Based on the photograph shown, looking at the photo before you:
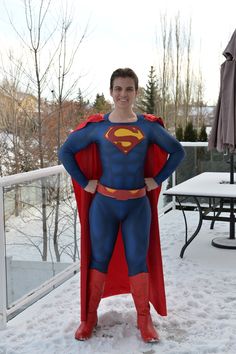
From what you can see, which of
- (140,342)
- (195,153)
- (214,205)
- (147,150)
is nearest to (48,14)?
(195,153)

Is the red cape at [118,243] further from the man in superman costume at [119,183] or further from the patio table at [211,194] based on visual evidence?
the patio table at [211,194]

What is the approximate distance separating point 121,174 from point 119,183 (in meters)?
0.05

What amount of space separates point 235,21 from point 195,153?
28.4 ft

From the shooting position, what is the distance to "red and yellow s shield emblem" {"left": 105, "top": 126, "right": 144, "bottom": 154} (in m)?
2.47

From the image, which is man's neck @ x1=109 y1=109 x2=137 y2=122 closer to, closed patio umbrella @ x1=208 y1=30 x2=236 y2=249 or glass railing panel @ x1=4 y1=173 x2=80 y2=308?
glass railing panel @ x1=4 y1=173 x2=80 y2=308

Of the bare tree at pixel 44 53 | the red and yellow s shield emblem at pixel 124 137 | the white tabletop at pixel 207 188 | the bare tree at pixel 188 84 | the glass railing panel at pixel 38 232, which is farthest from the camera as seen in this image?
the bare tree at pixel 188 84

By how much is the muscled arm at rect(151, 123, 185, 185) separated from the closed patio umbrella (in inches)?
70.3

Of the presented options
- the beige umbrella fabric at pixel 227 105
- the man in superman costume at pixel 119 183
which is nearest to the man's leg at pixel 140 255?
the man in superman costume at pixel 119 183

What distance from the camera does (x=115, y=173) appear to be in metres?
2.51

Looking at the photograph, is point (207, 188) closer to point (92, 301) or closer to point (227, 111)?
point (227, 111)

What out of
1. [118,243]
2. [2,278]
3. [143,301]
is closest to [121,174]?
[118,243]

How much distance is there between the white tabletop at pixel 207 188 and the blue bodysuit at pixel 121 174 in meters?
1.53

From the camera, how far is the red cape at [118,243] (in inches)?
105

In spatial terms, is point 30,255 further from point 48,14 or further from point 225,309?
point 48,14
